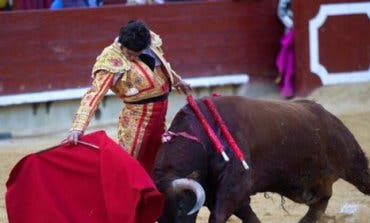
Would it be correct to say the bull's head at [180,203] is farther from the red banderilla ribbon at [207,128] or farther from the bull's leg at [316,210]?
the bull's leg at [316,210]

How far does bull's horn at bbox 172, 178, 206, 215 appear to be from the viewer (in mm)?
4426

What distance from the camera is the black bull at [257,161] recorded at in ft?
15.2

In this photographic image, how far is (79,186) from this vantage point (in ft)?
14.9

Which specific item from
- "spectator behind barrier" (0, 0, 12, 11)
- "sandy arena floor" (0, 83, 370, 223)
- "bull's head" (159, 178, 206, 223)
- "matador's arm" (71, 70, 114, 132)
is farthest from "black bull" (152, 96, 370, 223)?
"spectator behind barrier" (0, 0, 12, 11)

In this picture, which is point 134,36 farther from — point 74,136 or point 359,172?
point 359,172

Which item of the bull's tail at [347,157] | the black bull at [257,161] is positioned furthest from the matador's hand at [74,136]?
the bull's tail at [347,157]

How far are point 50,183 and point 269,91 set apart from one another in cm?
591

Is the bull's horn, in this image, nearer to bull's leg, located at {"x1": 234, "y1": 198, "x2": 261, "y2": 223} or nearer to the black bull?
the black bull

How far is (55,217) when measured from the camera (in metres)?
4.45

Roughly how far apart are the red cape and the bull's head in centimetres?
11

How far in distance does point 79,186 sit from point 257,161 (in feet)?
2.95

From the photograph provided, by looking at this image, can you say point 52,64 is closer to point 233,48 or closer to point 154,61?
point 233,48

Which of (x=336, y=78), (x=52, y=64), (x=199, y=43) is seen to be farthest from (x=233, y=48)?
(x=52, y=64)

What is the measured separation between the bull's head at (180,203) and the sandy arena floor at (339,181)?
118 cm
